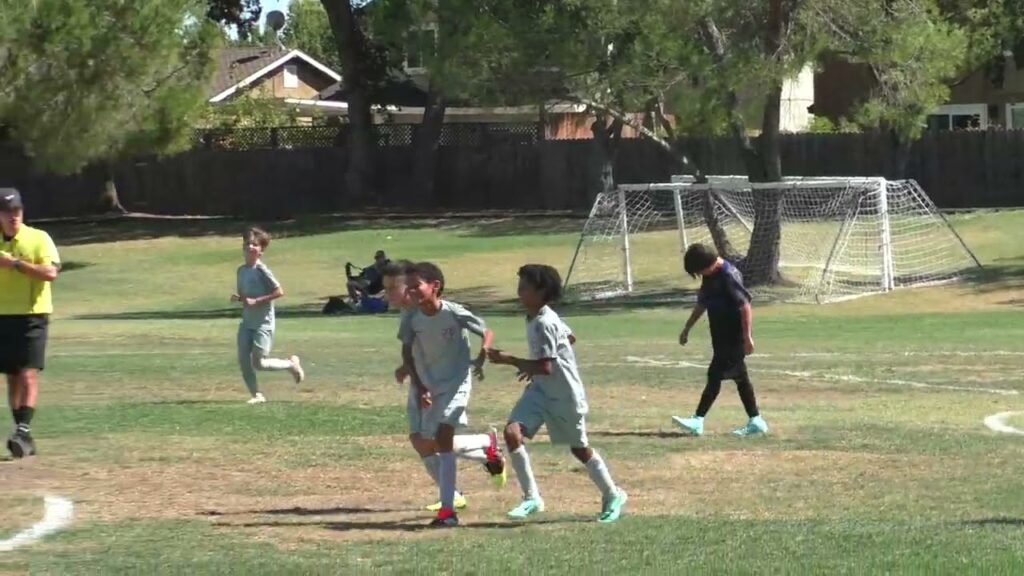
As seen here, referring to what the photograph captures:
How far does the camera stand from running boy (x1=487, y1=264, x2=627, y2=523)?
375 inches

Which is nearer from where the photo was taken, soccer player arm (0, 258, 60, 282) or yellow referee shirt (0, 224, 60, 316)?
soccer player arm (0, 258, 60, 282)

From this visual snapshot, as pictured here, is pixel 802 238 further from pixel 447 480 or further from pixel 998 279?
pixel 447 480

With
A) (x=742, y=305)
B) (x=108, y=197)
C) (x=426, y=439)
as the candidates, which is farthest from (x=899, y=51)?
(x=108, y=197)

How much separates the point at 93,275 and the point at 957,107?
2872cm

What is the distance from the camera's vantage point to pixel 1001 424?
46.0ft

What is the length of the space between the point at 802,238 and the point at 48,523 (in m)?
29.3

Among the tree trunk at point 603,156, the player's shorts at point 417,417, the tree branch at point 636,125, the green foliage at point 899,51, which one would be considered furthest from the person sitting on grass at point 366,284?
the player's shorts at point 417,417

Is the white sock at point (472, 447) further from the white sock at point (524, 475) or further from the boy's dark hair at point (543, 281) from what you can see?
the boy's dark hair at point (543, 281)

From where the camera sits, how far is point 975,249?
38.2 meters

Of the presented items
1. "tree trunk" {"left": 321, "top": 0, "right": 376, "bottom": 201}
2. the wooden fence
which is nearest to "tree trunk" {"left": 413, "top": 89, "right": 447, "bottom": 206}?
the wooden fence

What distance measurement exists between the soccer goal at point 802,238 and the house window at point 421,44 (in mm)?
4407

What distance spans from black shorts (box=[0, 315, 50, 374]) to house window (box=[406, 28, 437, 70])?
2245cm

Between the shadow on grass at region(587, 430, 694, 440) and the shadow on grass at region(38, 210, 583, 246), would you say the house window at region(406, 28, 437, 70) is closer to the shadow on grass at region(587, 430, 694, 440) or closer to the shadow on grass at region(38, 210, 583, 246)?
the shadow on grass at region(38, 210, 583, 246)

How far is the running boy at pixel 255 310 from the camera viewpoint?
51.5 ft
